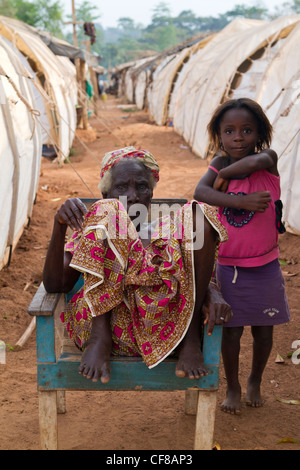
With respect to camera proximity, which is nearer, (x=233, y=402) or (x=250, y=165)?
(x=250, y=165)

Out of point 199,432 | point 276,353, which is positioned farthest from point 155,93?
point 199,432

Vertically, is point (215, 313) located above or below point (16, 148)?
above

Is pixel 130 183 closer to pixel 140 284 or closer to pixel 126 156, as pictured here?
pixel 126 156

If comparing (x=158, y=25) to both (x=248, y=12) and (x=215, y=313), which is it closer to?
(x=248, y=12)

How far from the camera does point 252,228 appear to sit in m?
2.16

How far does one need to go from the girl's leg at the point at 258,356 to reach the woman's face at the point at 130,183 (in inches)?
34.1

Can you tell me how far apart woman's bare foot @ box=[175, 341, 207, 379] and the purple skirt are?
0.45 m

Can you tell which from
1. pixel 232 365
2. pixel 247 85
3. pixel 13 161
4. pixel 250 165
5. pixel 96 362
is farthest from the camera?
pixel 247 85

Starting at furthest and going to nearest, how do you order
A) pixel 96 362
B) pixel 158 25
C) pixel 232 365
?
pixel 158 25, pixel 232 365, pixel 96 362

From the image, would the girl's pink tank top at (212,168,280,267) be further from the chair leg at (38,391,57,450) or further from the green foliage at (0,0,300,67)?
the green foliage at (0,0,300,67)

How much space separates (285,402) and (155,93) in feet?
53.0

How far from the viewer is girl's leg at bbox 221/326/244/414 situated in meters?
2.26

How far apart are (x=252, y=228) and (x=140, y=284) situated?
682 millimetres

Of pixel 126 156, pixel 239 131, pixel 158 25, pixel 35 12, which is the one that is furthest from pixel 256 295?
pixel 158 25
